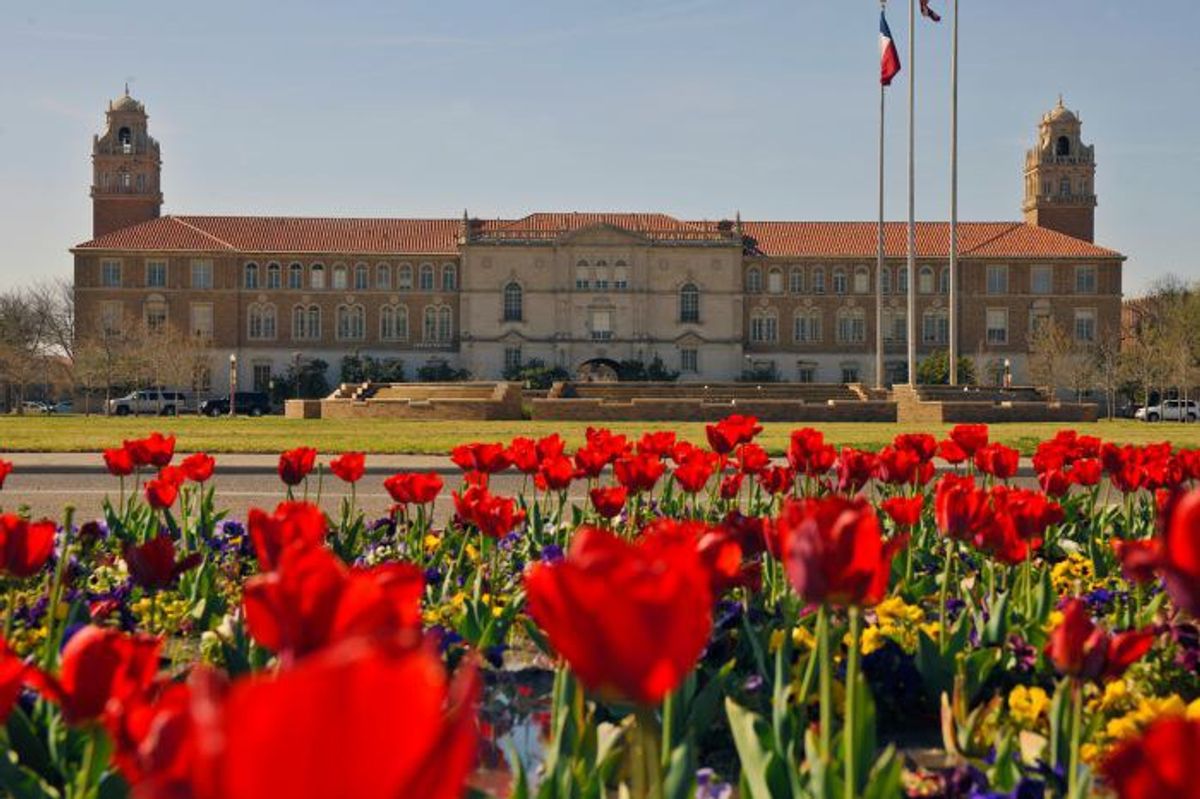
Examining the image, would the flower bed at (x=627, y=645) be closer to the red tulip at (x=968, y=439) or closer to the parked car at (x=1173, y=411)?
the red tulip at (x=968, y=439)

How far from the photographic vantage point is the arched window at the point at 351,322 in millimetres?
78250

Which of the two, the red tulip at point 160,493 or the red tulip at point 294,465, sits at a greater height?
the red tulip at point 294,465

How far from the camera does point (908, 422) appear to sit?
42406 millimetres

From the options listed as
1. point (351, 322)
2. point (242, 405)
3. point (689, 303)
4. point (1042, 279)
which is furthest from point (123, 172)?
point (1042, 279)

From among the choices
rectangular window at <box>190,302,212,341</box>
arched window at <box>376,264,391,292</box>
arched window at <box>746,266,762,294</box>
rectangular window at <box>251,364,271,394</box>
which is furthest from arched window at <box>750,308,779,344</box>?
rectangular window at <box>190,302,212,341</box>

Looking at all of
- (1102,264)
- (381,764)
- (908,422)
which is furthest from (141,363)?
(381,764)

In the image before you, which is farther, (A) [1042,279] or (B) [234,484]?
(A) [1042,279]

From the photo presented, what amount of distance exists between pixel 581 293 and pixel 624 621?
2979 inches

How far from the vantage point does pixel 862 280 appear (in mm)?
78750

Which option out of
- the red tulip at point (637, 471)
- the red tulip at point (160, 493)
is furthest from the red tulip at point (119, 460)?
the red tulip at point (637, 471)

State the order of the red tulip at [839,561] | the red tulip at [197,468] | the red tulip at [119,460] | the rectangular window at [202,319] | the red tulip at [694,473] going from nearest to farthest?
the red tulip at [839,561] < the red tulip at [694,473] < the red tulip at [119,460] < the red tulip at [197,468] < the rectangular window at [202,319]

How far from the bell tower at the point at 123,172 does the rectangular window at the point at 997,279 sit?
45.1 m

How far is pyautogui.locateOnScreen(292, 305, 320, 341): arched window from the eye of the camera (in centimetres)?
7806

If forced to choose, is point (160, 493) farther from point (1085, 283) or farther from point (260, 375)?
point (1085, 283)
